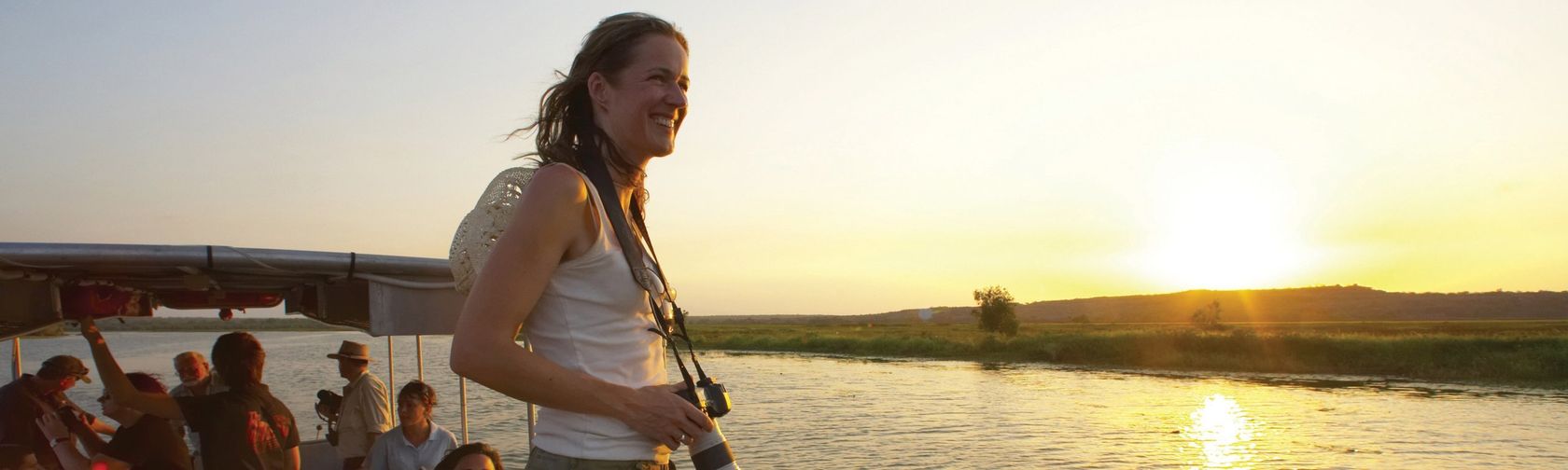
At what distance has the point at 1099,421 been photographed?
3400 cm

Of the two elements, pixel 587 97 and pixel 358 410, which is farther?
pixel 358 410

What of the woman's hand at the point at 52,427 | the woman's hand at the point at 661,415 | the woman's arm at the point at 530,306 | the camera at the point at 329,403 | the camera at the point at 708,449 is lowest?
the camera at the point at 329,403

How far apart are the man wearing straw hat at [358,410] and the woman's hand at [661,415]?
7.87 metres

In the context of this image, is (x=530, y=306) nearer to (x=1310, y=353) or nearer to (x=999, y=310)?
(x=1310, y=353)

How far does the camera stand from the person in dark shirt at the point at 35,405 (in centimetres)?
730

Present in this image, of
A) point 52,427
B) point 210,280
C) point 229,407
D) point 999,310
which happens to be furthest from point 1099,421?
point 999,310

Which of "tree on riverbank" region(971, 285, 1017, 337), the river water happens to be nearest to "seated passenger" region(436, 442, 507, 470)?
the river water

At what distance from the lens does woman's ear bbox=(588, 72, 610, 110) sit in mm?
1767

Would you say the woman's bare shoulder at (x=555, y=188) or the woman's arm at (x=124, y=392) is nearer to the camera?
the woman's bare shoulder at (x=555, y=188)

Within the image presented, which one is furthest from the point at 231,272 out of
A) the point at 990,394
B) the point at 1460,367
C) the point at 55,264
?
the point at 1460,367

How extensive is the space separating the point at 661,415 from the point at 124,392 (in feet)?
15.5

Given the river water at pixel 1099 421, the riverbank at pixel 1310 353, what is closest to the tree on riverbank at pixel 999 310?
the riverbank at pixel 1310 353

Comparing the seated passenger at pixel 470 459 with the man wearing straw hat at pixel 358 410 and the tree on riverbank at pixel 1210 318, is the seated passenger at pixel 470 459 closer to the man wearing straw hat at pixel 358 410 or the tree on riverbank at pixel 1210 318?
the man wearing straw hat at pixel 358 410

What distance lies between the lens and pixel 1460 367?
46938 mm
